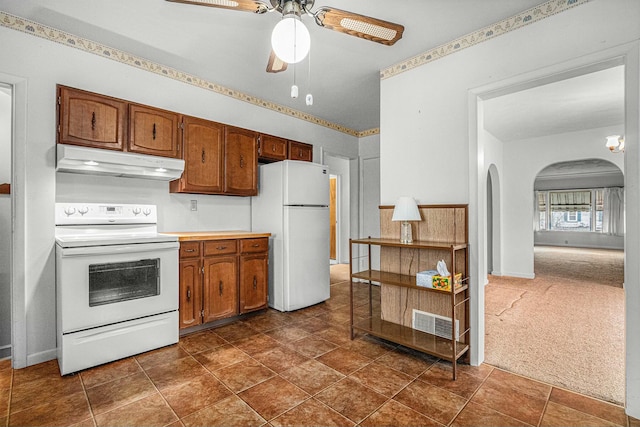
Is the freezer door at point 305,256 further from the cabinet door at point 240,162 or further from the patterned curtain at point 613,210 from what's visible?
the patterned curtain at point 613,210

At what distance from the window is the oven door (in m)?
12.0

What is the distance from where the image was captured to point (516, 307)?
12.1 feet

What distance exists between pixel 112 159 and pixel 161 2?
123 centimetres

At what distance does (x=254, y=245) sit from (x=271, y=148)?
1.25 metres

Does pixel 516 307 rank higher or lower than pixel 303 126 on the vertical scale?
lower

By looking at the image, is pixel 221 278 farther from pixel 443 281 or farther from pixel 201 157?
pixel 443 281

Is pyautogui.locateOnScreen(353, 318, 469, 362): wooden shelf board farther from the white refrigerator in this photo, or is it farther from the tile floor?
the white refrigerator

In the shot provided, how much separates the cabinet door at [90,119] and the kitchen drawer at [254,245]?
1.41 meters

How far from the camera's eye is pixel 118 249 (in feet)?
7.77

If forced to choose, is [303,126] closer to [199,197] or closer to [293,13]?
[199,197]

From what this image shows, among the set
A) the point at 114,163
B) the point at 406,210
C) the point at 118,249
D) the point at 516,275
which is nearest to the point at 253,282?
the point at 118,249

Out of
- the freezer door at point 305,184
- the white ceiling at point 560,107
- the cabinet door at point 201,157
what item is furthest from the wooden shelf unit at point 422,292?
the white ceiling at point 560,107

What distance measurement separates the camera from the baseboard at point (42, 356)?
7.65 ft

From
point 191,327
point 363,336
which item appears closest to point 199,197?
point 191,327
